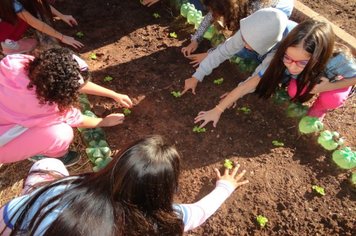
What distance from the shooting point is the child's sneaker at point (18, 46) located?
11.1 ft

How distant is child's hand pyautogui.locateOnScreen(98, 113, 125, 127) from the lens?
2878 mm

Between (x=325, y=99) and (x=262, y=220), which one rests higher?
(x=325, y=99)

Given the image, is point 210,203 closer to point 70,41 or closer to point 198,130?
point 198,130

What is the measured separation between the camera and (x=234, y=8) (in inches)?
112

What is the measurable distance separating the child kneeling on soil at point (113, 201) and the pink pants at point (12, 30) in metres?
2.12

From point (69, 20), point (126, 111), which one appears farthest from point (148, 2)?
point (126, 111)

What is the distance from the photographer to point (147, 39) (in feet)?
12.2

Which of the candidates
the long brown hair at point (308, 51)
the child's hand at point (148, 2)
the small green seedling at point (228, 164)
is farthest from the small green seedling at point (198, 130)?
the child's hand at point (148, 2)

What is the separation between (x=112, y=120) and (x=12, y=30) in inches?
53.0

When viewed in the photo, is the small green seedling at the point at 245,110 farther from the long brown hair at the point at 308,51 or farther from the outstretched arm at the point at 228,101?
the long brown hair at the point at 308,51

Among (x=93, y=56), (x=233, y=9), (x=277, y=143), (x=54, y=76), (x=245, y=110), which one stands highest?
(x=54, y=76)

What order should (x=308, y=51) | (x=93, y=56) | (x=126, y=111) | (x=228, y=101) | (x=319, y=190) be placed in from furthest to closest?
(x=93, y=56) < (x=126, y=111) < (x=228, y=101) < (x=319, y=190) < (x=308, y=51)

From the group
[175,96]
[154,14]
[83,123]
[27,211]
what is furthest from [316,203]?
[154,14]

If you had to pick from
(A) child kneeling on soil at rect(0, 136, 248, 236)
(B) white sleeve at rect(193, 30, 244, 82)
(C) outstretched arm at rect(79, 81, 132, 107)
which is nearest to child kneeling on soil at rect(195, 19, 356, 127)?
(B) white sleeve at rect(193, 30, 244, 82)
